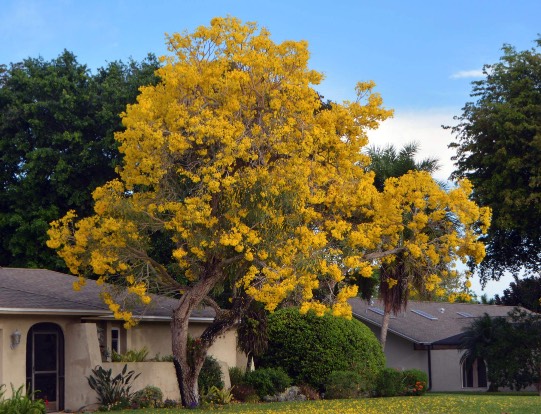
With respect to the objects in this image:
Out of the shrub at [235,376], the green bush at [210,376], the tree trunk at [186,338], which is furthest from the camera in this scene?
the shrub at [235,376]

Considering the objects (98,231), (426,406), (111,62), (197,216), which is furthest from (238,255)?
(111,62)

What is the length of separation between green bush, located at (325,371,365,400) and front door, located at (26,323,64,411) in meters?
9.74

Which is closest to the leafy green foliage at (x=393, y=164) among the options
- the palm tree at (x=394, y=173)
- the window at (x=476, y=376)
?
the palm tree at (x=394, y=173)

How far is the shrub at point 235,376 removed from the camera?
31562 millimetres

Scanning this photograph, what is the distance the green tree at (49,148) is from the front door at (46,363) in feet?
38.5

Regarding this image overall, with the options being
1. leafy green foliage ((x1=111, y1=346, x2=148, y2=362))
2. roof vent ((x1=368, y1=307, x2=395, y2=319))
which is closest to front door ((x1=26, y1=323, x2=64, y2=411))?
leafy green foliage ((x1=111, y1=346, x2=148, y2=362))

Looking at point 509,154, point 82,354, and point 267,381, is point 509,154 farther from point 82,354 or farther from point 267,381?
point 82,354

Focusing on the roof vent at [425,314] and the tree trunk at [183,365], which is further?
the roof vent at [425,314]

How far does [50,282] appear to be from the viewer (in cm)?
3022

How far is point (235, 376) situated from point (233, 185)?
10.3 m

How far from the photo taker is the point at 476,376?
155 feet

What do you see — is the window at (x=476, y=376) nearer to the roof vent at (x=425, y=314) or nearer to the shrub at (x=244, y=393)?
the roof vent at (x=425, y=314)

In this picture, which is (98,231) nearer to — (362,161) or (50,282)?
(50,282)

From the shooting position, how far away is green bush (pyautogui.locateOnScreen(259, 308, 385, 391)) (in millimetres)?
32312
